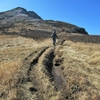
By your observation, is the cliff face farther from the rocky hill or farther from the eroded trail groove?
the eroded trail groove

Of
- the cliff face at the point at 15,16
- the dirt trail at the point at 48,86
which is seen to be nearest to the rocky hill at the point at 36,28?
the cliff face at the point at 15,16

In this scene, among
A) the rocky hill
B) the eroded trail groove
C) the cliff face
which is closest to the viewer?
the eroded trail groove

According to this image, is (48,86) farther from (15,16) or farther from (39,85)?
(15,16)

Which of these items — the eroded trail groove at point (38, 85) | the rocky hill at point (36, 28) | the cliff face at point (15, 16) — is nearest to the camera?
the eroded trail groove at point (38, 85)

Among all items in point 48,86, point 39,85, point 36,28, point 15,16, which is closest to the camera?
point 48,86

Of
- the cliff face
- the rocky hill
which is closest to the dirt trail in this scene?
the rocky hill

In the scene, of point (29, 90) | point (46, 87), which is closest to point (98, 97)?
point (46, 87)

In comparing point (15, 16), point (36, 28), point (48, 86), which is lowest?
point (48, 86)

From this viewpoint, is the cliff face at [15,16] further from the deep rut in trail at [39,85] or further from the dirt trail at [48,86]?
the dirt trail at [48,86]

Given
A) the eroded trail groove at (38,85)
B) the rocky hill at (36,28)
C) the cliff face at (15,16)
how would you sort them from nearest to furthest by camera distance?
the eroded trail groove at (38,85) < the rocky hill at (36,28) < the cliff face at (15,16)

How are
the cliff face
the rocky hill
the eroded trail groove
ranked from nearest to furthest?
the eroded trail groove, the rocky hill, the cliff face

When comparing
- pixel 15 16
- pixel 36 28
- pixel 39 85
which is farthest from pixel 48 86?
pixel 15 16

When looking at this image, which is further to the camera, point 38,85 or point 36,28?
point 36,28

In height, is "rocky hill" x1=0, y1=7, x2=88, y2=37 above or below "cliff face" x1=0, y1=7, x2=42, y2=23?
below
